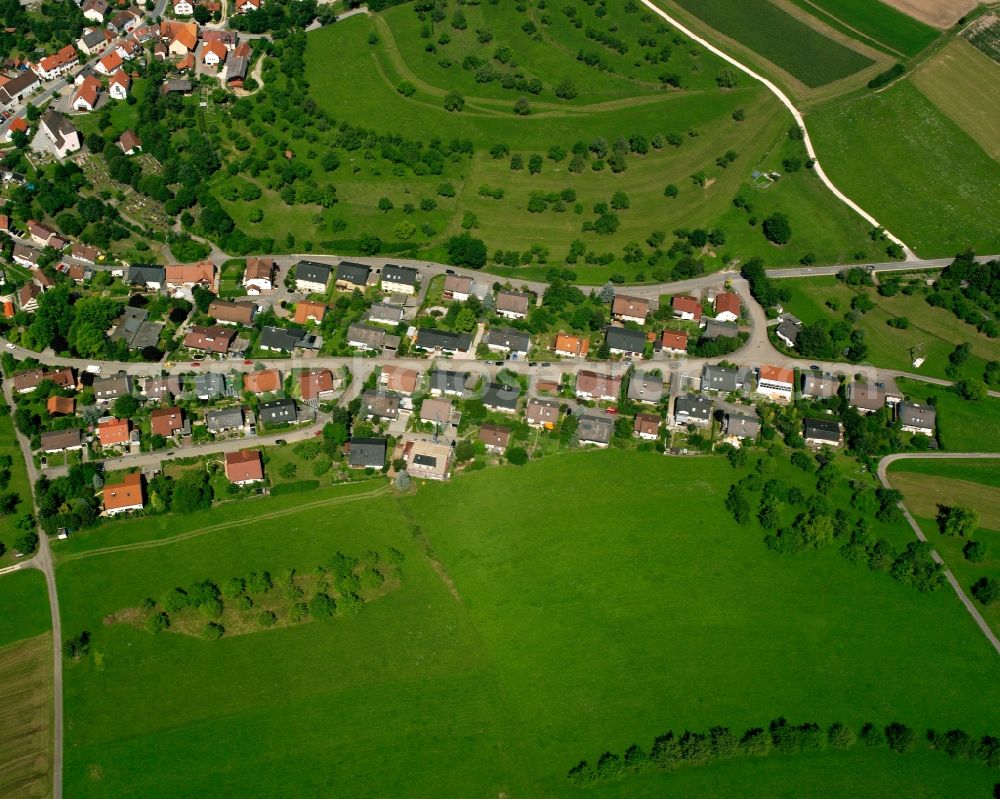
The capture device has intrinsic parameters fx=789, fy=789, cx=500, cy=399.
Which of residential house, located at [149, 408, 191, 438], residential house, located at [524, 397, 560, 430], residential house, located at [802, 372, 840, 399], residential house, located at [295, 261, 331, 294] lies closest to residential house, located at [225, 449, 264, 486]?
residential house, located at [149, 408, 191, 438]

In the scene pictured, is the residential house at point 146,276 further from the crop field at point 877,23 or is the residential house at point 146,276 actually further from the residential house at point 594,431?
the crop field at point 877,23

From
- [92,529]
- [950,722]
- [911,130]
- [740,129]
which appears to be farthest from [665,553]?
[911,130]

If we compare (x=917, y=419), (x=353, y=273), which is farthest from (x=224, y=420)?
(x=917, y=419)

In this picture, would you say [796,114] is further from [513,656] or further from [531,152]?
[513,656]

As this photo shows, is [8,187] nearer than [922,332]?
No

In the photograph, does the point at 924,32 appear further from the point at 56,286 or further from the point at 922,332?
the point at 56,286

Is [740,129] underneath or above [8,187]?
above
